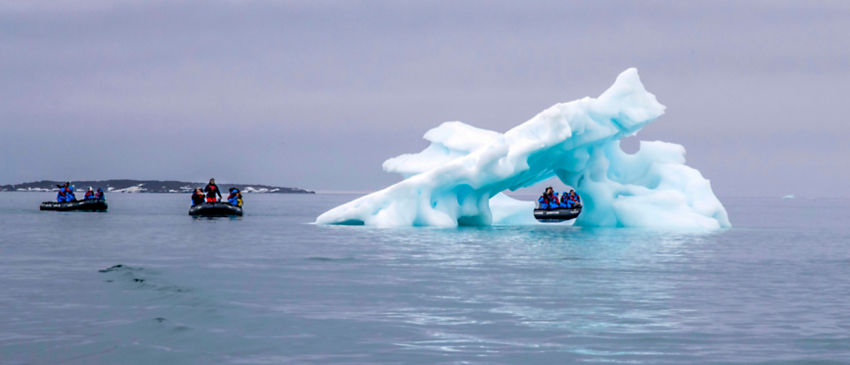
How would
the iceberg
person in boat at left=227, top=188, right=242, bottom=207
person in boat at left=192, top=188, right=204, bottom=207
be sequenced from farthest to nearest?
person in boat at left=192, top=188, right=204, bottom=207, person in boat at left=227, top=188, right=242, bottom=207, the iceberg

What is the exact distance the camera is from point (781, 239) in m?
31.2

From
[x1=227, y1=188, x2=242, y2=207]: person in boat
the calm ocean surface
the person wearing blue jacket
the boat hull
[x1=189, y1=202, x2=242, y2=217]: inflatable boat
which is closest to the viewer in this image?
the calm ocean surface

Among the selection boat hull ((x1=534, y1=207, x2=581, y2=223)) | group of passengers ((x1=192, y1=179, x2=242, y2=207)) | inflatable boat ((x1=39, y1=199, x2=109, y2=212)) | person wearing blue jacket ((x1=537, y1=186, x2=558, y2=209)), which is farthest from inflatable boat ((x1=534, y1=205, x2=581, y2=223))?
inflatable boat ((x1=39, y1=199, x2=109, y2=212))

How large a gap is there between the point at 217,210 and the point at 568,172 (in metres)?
17.9

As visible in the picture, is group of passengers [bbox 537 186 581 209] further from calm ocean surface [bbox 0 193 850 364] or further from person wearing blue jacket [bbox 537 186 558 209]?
calm ocean surface [bbox 0 193 850 364]

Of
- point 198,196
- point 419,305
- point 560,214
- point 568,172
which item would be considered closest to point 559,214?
point 560,214

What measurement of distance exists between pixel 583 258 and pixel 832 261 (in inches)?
245

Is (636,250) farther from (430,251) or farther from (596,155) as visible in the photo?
(596,155)

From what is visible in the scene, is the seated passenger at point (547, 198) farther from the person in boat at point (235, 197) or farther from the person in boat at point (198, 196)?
the person in boat at point (198, 196)

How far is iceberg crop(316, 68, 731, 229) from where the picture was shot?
2991 centimetres

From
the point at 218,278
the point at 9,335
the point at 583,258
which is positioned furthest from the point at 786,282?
the point at 9,335

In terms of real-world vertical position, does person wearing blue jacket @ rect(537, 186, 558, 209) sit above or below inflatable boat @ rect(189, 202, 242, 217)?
above

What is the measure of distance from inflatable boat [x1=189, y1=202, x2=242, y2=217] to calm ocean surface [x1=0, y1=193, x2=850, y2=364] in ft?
62.8

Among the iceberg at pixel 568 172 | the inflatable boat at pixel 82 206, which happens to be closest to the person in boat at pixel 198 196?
the inflatable boat at pixel 82 206
